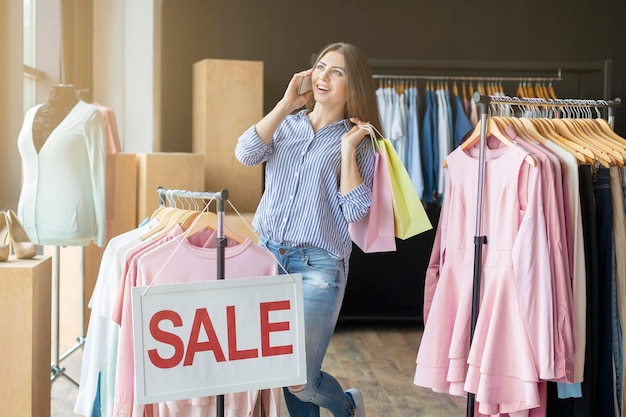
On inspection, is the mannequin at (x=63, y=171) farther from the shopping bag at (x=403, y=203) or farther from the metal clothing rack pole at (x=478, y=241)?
the metal clothing rack pole at (x=478, y=241)

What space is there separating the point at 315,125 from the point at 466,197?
702 mm

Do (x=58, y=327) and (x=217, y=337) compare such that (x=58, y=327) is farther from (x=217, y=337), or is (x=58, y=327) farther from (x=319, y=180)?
(x=217, y=337)

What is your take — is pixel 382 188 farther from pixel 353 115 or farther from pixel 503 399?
pixel 503 399

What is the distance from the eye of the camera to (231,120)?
235 inches

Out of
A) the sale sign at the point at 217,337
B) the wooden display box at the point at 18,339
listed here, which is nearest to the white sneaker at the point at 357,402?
the sale sign at the point at 217,337

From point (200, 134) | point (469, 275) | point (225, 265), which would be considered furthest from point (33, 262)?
point (200, 134)

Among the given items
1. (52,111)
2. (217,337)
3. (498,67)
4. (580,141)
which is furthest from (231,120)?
(217,337)

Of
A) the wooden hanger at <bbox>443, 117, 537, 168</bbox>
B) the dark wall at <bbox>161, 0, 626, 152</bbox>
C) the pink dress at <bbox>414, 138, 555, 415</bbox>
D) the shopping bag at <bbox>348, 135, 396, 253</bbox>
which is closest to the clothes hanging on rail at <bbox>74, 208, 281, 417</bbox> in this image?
the shopping bag at <bbox>348, 135, 396, 253</bbox>

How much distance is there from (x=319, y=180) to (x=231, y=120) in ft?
10.2

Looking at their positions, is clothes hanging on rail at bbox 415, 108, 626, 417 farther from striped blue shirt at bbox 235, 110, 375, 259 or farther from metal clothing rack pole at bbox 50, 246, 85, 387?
metal clothing rack pole at bbox 50, 246, 85, 387

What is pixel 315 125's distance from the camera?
3.10 metres

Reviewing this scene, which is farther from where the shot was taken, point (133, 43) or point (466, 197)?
point (133, 43)

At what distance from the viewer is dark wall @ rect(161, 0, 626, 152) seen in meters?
6.66

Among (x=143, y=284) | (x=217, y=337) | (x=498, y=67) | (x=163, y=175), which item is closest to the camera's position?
(x=217, y=337)
